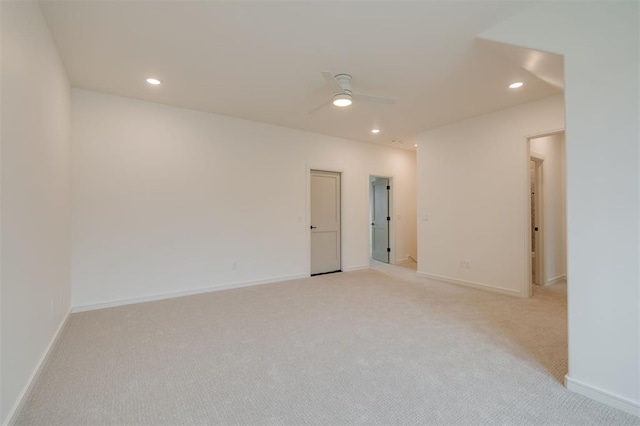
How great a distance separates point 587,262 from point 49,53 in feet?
14.8

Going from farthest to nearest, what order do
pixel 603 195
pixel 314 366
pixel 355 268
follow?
pixel 355 268
pixel 314 366
pixel 603 195

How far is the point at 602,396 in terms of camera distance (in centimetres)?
184

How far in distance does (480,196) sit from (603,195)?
287cm

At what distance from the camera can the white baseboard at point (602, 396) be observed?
5.71 ft

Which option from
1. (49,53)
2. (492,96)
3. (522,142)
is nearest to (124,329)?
(49,53)

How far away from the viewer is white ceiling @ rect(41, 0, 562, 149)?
7.23ft

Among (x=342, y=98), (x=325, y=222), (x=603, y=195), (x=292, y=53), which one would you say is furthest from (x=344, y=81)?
(x=325, y=222)

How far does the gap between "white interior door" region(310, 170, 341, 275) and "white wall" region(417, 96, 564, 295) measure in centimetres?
163

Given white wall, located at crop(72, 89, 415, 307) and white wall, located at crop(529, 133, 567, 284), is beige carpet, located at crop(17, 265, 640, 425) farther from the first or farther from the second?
white wall, located at crop(529, 133, 567, 284)

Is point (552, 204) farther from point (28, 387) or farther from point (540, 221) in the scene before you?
point (28, 387)

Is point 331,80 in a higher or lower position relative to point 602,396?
higher

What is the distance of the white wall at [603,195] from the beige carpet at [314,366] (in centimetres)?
30

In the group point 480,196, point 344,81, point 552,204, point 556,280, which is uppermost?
point 344,81

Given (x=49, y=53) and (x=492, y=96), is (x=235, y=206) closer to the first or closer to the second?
(x=49, y=53)
